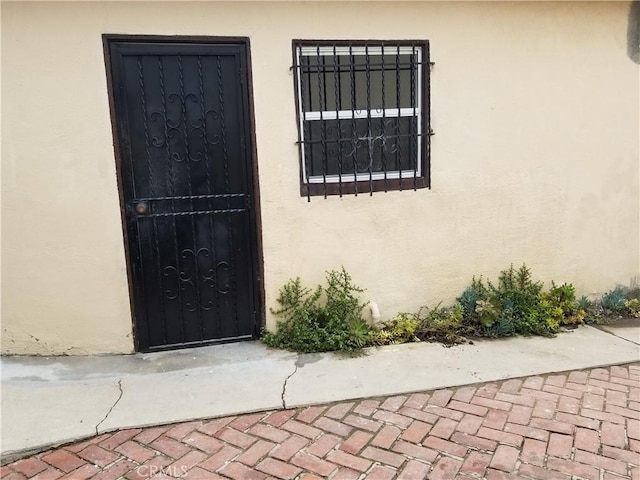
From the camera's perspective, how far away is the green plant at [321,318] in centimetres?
390

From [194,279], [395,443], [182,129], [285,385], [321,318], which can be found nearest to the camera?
[395,443]

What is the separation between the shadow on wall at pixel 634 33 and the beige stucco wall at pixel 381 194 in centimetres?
8

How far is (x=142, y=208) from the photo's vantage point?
3742 millimetres

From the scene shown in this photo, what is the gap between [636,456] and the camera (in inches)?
103

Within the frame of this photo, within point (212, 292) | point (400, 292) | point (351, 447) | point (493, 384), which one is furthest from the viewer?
point (400, 292)

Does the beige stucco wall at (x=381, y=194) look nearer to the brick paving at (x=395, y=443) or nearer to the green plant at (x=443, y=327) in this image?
the green plant at (x=443, y=327)

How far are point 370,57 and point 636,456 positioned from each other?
331 cm

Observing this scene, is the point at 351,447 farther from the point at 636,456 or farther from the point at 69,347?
the point at 69,347

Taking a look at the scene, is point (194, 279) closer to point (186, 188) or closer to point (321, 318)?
point (186, 188)

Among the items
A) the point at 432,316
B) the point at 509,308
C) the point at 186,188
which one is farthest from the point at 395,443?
the point at 186,188

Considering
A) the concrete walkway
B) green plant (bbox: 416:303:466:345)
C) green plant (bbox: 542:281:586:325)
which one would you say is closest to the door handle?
the concrete walkway

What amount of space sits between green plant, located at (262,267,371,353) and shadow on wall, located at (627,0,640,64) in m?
3.42

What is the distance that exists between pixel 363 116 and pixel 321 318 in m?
1.75

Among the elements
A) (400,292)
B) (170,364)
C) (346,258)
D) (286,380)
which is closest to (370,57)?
(346,258)
